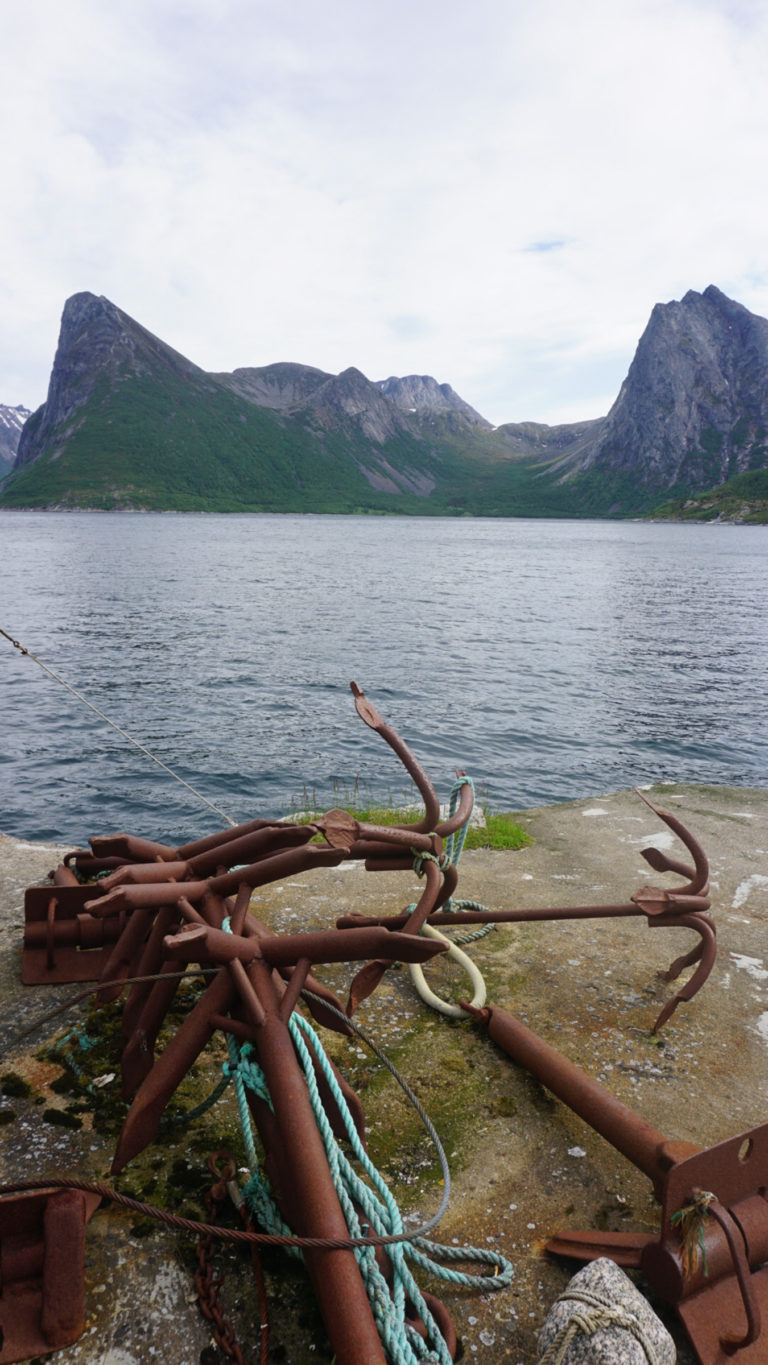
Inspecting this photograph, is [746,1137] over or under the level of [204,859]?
under

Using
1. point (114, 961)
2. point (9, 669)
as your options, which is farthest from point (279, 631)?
point (114, 961)

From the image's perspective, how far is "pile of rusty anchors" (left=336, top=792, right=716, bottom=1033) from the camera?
4.86 metres

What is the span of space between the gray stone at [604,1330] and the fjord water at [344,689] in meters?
12.9

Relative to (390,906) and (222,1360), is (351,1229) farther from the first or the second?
(390,906)

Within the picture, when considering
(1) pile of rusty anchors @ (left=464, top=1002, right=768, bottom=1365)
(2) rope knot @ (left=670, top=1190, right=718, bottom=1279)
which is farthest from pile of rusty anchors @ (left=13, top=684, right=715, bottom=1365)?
(2) rope knot @ (left=670, top=1190, right=718, bottom=1279)

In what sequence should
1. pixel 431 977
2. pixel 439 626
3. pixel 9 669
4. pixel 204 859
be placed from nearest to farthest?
pixel 204 859
pixel 431 977
pixel 9 669
pixel 439 626

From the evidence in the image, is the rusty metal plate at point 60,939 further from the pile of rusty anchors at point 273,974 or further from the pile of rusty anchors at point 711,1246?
the pile of rusty anchors at point 711,1246

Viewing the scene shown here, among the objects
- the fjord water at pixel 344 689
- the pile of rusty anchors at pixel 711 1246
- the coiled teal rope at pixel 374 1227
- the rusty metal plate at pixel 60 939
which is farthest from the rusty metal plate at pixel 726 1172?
the fjord water at pixel 344 689

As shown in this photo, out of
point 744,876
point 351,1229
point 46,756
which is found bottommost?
point 46,756

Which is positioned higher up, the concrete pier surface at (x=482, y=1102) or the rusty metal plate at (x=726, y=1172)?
the rusty metal plate at (x=726, y=1172)

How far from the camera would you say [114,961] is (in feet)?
15.0

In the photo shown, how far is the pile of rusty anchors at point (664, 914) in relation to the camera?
15.9 feet

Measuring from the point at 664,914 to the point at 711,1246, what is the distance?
7.06ft

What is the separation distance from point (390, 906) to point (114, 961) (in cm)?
313
